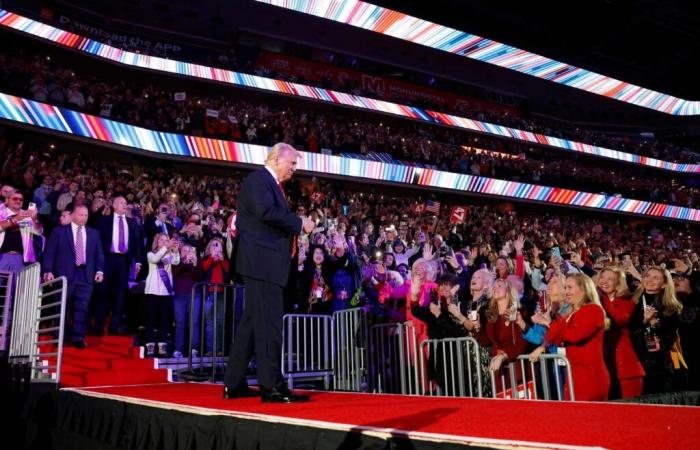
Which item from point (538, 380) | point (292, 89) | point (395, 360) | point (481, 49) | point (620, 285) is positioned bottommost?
point (538, 380)

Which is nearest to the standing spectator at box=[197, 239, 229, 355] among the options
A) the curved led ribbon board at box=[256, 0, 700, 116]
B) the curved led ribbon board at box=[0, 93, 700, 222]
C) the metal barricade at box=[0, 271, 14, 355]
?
the metal barricade at box=[0, 271, 14, 355]

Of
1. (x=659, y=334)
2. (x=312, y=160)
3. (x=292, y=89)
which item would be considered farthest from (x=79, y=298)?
(x=292, y=89)

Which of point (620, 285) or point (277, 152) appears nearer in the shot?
point (277, 152)

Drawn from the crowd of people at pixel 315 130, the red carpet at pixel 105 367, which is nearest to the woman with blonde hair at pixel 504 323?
the red carpet at pixel 105 367

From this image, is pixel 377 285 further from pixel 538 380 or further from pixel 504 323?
pixel 504 323

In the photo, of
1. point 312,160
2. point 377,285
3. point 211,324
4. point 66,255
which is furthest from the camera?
point 312,160

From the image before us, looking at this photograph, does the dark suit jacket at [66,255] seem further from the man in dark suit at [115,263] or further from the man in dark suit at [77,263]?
the man in dark suit at [115,263]

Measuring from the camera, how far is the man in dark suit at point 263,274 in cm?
329

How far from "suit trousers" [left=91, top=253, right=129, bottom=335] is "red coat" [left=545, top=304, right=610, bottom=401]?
554 centimetres

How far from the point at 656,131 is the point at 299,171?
26.1 m

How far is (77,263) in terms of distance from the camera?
249 inches

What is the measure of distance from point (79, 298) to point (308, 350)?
282cm

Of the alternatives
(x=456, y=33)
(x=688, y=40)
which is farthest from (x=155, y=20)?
(x=688, y=40)

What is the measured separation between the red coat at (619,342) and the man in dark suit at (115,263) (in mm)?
5763
